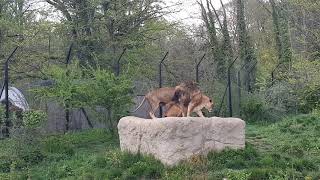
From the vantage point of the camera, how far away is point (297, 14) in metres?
23.8

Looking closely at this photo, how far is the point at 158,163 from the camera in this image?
1006cm

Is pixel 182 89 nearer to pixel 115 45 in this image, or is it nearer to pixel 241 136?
pixel 241 136

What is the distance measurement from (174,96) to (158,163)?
2.09 metres

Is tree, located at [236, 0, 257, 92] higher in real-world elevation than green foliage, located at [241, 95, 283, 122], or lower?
higher

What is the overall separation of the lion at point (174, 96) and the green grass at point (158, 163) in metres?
1.57

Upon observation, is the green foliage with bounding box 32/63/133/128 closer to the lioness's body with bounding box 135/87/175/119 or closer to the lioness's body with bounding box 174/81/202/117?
the lioness's body with bounding box 135/87/175/119

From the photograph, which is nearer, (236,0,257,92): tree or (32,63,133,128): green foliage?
(32,63,133,128): green foliage

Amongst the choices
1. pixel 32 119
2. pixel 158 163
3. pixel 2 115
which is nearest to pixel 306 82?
pixel 158 163

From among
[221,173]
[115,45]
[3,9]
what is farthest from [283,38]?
[221,173]

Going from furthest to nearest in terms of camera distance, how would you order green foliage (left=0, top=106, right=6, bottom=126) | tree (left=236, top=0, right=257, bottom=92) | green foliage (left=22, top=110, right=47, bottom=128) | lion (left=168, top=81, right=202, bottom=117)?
tree (left=236, top=0, right=257, bottom=92), green foliage (left=0, top=106, right=6, bottom=126), green foliage (left=22, top=110, right=47, bottom=128), lion (left=168, top=81, right=202, bottom=117)

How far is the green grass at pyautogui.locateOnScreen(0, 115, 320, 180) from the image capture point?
30.6 feet

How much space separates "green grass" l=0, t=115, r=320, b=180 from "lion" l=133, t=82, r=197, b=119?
1.57m

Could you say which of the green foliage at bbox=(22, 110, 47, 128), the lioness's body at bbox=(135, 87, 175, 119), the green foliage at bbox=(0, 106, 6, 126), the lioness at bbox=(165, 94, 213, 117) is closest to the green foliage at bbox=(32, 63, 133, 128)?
the green foliage at bbox=(0, 106, 6, 126)

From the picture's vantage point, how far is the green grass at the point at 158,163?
9.34 metres
